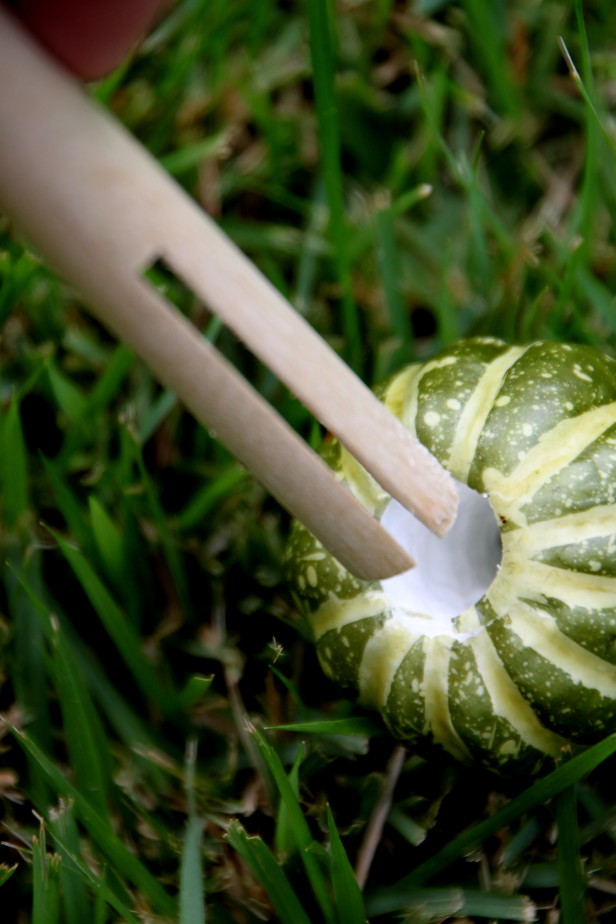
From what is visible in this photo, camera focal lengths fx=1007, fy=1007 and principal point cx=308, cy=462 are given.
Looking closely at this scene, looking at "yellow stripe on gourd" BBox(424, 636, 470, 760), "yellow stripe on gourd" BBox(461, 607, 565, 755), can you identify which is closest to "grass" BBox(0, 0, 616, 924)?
"yellow stripe on gourd" BBox(461, 607, 565, 755)

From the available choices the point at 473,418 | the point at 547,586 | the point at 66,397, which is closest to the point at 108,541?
the point at 66,397

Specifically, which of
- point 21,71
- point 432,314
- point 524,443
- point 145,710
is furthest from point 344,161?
point 21,71

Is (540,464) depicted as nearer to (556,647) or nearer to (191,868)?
(556,647)

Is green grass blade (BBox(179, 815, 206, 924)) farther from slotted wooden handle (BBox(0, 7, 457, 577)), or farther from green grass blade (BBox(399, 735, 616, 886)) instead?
slotted wooden handle (BBox(0, 7, 457, 577))

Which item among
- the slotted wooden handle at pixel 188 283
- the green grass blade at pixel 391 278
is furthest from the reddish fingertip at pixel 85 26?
the green grass blade at pixel 391 278

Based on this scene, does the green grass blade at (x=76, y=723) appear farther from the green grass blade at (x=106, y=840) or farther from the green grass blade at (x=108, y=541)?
the green grass blade at (x=108, y=541)

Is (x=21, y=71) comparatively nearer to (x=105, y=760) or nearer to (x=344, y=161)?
(x=105, y=760)
